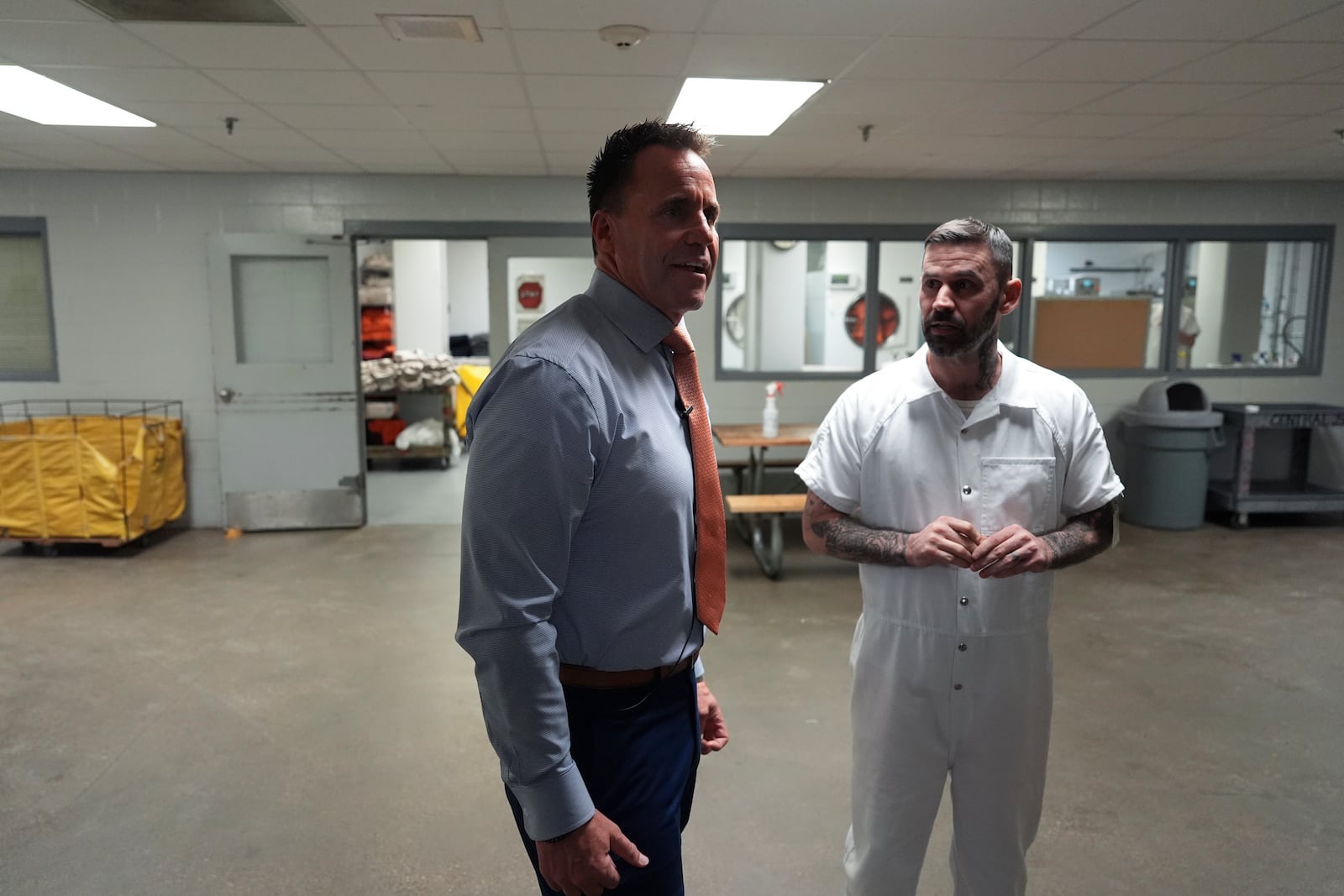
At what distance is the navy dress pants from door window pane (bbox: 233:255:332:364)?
5792mm

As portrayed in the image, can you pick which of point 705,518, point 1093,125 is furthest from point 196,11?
point 1093,125

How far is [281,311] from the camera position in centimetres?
648

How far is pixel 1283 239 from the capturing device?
691 centimetres

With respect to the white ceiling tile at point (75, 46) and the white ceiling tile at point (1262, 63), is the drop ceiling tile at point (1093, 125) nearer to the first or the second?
the white ceiling tile at point (1262, 63)

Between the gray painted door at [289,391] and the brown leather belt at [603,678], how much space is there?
5658 millimetres

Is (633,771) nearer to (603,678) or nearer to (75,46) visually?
(603,678)

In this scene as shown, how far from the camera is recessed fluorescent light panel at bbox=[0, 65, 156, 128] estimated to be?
400 centimetres

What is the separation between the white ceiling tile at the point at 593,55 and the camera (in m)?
3.32

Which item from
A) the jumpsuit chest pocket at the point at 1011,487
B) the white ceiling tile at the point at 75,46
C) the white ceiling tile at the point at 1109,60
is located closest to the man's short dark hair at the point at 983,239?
the jumpsuit chest pocket at the point at 1011,487

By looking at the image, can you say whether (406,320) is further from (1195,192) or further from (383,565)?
(1195,192)

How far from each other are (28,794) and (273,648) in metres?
1.31

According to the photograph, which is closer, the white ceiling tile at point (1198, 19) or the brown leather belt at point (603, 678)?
the brown leather belt at point (603, 678)

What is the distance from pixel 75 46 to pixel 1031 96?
4197 millimetres

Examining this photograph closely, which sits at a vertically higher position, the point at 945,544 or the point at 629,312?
the point at 629,312
